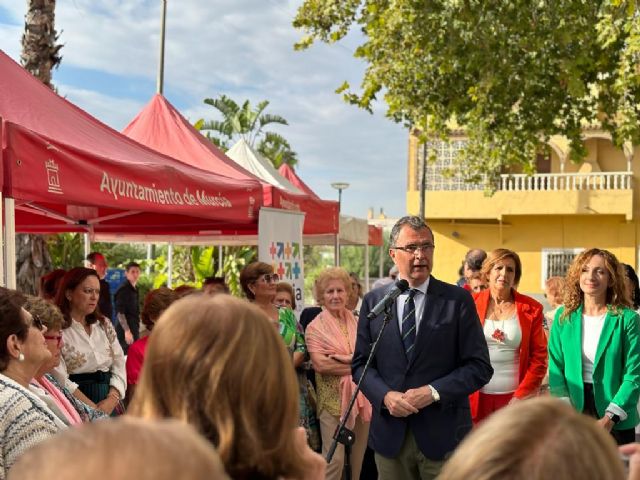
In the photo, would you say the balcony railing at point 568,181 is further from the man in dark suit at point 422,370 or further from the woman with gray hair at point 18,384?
the woman with gray hair at point 18,384

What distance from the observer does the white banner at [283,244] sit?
7.01 meters

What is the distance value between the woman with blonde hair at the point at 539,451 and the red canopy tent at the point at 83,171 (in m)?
3.45

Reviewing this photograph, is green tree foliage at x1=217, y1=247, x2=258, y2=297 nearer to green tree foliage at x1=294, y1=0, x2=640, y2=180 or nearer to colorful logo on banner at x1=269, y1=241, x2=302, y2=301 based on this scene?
green tree foliage at x1=294, y1=0, x2=640, y2=180

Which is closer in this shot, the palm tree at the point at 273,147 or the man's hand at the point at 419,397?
the man's hand at the point at 419,397

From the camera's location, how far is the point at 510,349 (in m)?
4.50

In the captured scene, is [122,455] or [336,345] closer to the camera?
[122,455]

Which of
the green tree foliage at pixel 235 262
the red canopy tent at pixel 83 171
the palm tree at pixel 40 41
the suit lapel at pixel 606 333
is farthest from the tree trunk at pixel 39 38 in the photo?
the green tree foliage at pixel 235 262

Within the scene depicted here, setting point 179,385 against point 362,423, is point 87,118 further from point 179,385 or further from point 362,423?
point 179,385

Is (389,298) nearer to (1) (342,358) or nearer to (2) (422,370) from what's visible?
(2) (422,370)

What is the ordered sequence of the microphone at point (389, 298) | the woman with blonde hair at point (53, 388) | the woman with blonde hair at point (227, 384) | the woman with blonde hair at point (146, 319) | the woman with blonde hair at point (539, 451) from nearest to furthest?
the woman with blonde hair at point (539, 451), the woman with blonde hair at point (227, 384), the woman with blonde hair at point (53, 388), the microphone at point (389, 298), the woman with blonde hair at point (146, 319)

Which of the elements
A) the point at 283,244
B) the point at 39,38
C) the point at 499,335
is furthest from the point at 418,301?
the point at 39,38

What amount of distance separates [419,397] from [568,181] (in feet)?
75.8

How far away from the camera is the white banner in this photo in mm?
7008

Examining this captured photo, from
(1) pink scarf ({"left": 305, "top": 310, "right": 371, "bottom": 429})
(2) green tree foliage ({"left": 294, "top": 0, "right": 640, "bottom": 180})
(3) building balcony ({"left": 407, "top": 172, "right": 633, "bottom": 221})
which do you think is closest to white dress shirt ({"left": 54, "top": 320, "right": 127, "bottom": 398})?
(1) pink scarf ({"left": 305, "top": 310, "right": 371, "bottom": 429})
